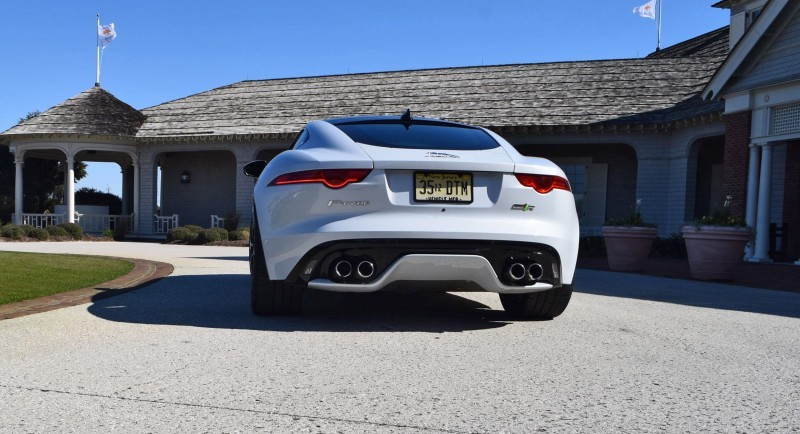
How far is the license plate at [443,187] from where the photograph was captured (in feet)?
13.9

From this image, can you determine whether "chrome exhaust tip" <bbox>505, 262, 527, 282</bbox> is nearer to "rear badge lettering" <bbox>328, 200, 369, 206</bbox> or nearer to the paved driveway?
the paved driveway

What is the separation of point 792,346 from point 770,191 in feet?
33.9

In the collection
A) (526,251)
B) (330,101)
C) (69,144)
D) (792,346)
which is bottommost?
(792,346)

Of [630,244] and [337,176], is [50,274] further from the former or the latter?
[630,244]

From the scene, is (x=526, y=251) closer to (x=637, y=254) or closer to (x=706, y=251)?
(x=706, y=251)

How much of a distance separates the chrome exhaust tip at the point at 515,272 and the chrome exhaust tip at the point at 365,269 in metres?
0.87

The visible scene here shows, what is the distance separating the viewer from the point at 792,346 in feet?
14.1

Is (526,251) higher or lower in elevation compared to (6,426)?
higher

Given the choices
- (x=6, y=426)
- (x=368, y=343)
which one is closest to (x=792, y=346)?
(x=368, y=343)

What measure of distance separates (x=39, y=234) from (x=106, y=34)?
32.7 ft

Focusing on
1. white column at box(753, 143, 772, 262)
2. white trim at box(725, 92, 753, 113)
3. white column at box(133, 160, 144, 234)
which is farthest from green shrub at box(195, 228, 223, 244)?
white column at box(753, 143, 772, 262)

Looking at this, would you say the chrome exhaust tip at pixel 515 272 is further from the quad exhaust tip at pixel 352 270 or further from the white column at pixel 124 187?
the white column at pixel 124 187

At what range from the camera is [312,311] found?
526 centimetres

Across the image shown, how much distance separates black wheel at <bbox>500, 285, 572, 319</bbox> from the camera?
4.82m
